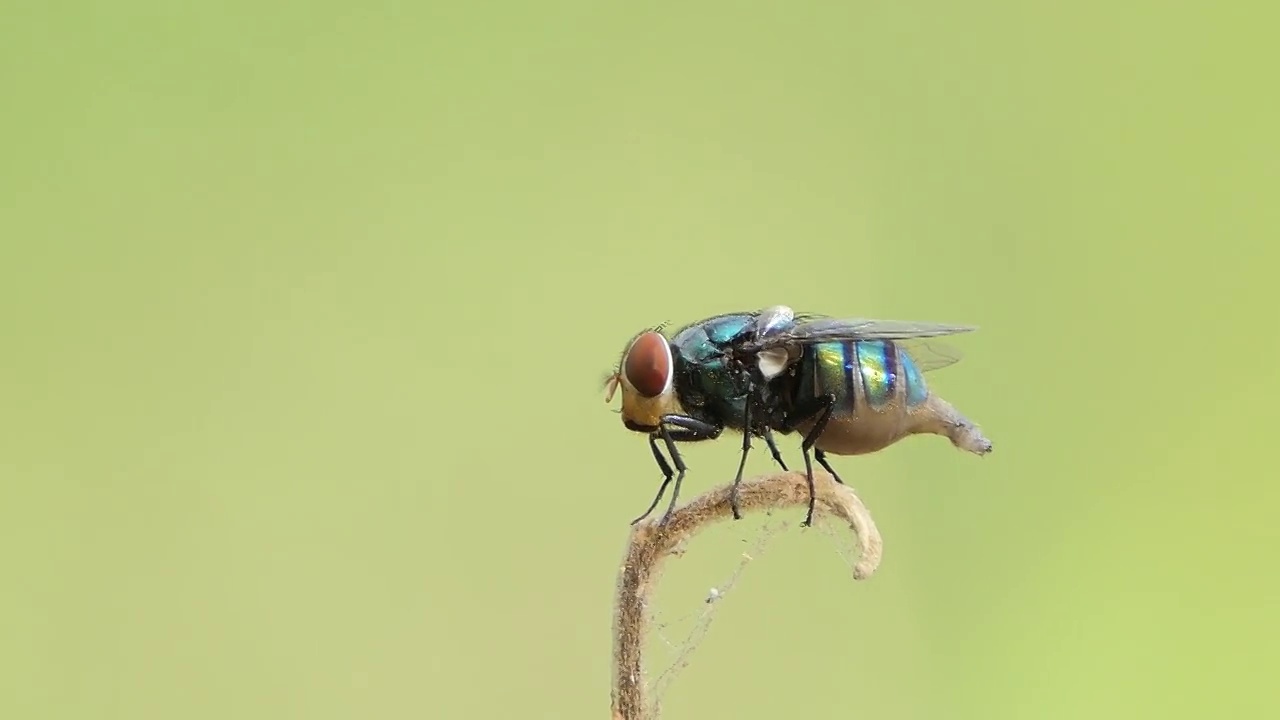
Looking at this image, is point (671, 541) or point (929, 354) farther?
point (929, 354)

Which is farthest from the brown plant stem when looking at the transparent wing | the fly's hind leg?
the transparent wing

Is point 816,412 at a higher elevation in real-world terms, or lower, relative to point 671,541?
lower

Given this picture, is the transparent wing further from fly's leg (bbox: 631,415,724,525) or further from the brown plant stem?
the brown plant stem

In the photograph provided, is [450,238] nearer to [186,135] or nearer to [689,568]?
[186,135]

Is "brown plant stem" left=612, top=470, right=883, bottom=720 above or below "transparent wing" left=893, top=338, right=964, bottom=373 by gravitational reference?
above

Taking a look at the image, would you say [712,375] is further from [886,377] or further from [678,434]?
[886,377]

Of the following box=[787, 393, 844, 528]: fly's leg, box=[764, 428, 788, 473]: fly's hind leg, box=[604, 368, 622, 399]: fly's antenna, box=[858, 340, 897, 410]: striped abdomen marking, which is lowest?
box=[764, 428, 788, 473]: fly's hind leg

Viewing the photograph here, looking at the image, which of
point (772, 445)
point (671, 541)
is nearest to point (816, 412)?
point (772, 445)

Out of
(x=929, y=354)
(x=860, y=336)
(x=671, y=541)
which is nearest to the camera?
(x=671, y=541)
